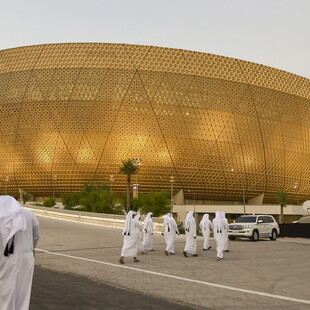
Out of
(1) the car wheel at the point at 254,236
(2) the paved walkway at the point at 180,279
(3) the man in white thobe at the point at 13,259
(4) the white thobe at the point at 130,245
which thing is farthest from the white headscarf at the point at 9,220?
(1) the car wheel at the point at 254,236

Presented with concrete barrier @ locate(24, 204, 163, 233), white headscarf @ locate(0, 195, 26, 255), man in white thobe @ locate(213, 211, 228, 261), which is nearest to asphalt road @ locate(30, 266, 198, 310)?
white headscarf @ locate(0, 195, 26, 255)

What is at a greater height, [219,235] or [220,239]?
[219,235]

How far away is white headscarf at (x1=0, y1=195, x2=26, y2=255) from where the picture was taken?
4289 mm

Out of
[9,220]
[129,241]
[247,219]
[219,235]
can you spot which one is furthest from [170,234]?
[9,220]

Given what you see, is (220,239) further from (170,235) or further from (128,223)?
(128,223)

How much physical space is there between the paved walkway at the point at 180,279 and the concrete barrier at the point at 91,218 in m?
14.0

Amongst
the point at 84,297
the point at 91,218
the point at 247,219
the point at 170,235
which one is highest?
the point at 91,218

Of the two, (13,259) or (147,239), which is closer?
(13,259)

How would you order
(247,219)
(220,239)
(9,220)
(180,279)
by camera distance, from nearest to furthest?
(9,220)
(180,279)
(220,239)
(247,219)

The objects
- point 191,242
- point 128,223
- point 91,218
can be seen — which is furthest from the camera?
point 91,218

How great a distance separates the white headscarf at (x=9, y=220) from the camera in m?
4.29

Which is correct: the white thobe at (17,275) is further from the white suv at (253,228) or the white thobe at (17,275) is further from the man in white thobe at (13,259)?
the white suv at (253,228)

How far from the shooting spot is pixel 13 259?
4.37 meters

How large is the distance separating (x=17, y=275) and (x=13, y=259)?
0.52ft
